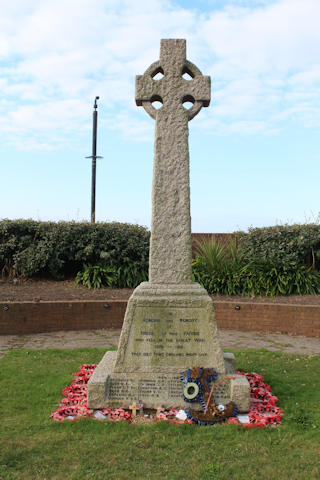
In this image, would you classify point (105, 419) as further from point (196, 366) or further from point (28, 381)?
point (28, 381)

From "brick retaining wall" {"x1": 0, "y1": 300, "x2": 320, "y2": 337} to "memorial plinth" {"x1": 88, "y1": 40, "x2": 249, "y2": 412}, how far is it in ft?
14.2

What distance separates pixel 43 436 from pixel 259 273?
7967 mm

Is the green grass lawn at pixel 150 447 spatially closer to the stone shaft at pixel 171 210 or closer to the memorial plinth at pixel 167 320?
the memorial plinth at pixel 167 320

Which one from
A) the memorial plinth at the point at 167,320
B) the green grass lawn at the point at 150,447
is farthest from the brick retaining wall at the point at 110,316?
the memorial plinth at the point at 167,320

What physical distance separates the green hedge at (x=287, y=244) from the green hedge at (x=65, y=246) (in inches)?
111

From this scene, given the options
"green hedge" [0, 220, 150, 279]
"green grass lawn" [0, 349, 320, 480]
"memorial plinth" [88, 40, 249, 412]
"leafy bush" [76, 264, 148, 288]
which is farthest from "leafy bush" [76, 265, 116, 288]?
"memorial plinth" [88, 40, 249, 412]

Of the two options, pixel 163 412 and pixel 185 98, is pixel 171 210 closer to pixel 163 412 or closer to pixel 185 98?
pixel 185 98

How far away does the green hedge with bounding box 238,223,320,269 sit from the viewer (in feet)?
37.2

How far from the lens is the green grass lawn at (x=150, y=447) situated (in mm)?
3328

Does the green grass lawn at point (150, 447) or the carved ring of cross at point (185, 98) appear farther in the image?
the carved ring of cross at point (185, 98)

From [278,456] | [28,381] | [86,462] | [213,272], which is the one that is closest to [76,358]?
[28,381]

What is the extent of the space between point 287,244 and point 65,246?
5.58m

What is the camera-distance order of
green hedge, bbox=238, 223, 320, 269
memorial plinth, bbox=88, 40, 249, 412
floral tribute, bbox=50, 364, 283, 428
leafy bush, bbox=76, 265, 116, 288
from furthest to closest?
green hedge, bbox=238, 223, 320, 269 < leafy bush, bbox=76, 265, 116, 288 < memorial plinth, bbox=88, 40, 249, 412 < floral tribute, bbox=50, 364, 283, 428

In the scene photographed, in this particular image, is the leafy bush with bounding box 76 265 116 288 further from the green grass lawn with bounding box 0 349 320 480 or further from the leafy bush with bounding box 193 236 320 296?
the green grass lawn with bounding box 0 349 320 480
